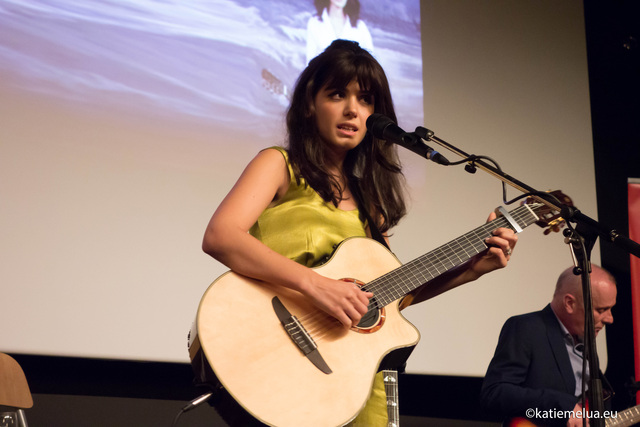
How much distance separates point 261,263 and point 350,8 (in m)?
2.38

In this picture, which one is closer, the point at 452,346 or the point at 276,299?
the point at 276,299

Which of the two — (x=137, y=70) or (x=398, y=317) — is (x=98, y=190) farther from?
(x=398, y=317)

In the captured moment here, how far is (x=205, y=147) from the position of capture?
11.1 ft

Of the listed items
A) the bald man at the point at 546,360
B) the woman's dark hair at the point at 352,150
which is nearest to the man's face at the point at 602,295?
the bald man at the point at 546,360

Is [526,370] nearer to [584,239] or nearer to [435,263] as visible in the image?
[435,263]

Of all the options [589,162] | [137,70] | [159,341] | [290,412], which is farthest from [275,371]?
[589,162]

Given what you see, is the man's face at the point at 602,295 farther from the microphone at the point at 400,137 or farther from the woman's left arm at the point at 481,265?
the microphone at the point at 400,137

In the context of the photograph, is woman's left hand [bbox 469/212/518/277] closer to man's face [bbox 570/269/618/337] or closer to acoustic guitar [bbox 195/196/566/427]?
acoustic guitar [bbox 195/196/566/427]

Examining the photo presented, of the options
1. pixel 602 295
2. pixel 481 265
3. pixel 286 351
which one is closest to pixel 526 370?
pixel 602 295

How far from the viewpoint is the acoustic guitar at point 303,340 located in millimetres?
1687

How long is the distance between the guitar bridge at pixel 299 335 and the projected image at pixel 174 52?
1.77 meters

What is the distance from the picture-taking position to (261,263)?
183 centimetres

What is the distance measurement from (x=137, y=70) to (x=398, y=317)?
2.03 meters

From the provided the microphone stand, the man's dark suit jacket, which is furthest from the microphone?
the man's dark suit jacket
